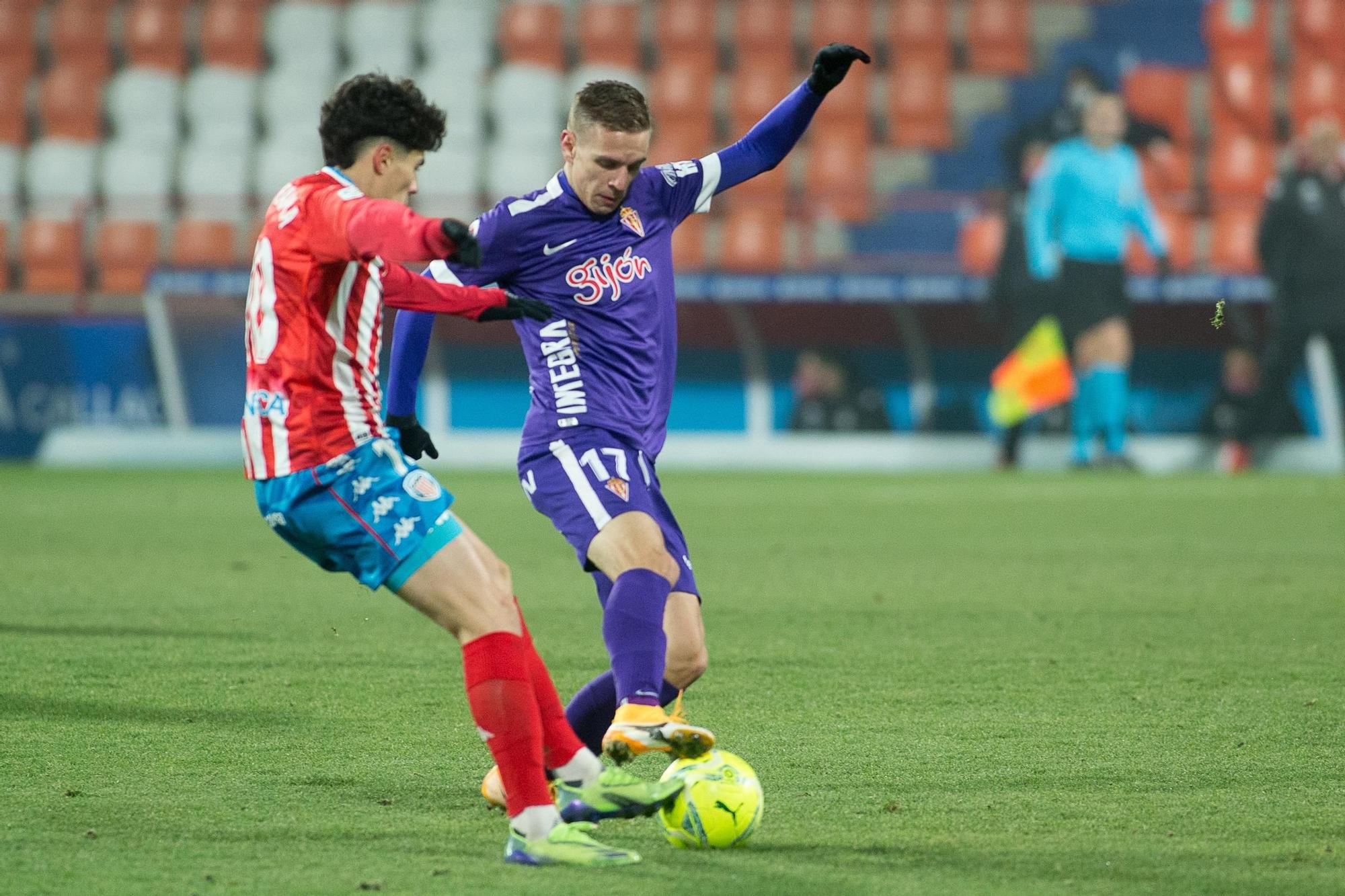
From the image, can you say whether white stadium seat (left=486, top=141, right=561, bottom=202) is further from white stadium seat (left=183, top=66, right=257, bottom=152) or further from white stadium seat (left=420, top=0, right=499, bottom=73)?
white stadium seat (left=183, top=66, right=257, bottom=152)

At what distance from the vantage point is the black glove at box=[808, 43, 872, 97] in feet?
16.7

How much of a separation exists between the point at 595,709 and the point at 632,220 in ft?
4.09

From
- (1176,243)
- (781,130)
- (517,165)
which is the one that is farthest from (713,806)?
(517,165)

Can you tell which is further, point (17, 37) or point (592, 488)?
point (17, 37)

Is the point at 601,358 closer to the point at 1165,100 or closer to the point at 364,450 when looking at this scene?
the point at 364,450

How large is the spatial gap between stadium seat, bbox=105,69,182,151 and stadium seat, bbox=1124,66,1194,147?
10007 millimetres

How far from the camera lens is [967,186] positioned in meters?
19.3

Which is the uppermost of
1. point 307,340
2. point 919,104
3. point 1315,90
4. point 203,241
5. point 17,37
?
point 17,37

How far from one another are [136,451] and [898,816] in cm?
1412

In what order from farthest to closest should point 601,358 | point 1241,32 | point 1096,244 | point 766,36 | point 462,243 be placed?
point 766,36 < point 1241,32 < point 1096,244 < point 601,358 < point 462,243

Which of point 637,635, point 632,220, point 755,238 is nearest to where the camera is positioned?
point 637,635

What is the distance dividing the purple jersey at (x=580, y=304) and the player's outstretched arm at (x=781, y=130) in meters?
0.46

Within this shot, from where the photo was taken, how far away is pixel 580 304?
475 cm

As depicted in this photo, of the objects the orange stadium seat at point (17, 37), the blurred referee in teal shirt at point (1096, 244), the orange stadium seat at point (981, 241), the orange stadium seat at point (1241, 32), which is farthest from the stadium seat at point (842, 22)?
the orange stadium seat at point (17, 37)
